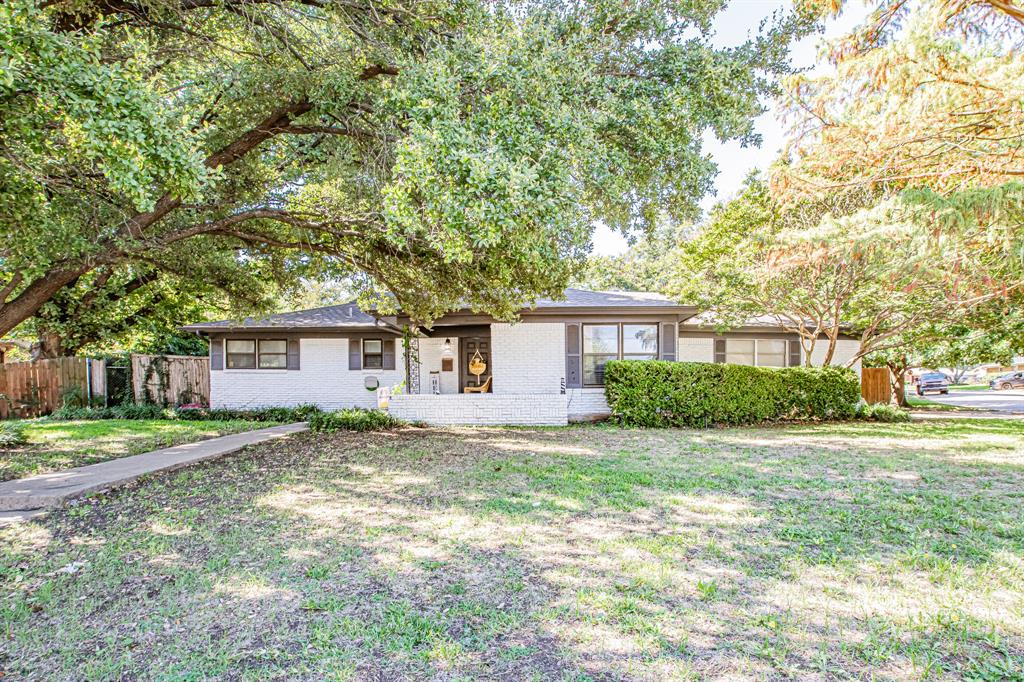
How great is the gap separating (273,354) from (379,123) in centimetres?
1139

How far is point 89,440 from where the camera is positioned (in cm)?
995

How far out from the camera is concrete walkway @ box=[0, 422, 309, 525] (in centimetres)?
561

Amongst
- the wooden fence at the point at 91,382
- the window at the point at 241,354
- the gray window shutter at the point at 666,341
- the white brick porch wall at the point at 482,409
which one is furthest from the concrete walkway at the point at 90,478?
the gray window shutter at the point at 666,341

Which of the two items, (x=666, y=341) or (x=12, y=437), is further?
(x=666, y=341)

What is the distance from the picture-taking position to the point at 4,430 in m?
9.98

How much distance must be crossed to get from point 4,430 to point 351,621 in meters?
11.3

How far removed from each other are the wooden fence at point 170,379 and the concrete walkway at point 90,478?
7721 mm

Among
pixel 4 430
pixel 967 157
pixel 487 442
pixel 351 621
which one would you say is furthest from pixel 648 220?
pixel 4 430

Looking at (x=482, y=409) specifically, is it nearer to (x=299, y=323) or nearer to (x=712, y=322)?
(x=299, y=323)

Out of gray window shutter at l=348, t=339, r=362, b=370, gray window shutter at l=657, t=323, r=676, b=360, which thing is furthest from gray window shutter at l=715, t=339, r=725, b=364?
gray window shutter at l=348, t=339, r=362, b=370

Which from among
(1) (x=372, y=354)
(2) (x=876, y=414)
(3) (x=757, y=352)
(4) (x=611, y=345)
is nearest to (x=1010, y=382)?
(2) (x=876, y=414)

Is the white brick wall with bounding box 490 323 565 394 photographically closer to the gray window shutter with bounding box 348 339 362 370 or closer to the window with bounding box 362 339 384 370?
the window with bounding box 362 339 384 370

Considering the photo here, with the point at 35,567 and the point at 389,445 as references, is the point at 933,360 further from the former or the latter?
the point at 35,567

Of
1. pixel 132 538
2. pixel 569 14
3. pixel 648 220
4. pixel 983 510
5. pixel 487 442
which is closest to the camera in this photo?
pixel 132 538
